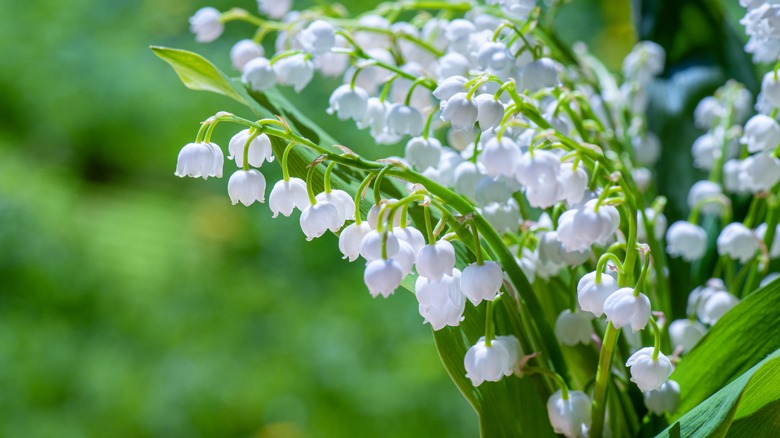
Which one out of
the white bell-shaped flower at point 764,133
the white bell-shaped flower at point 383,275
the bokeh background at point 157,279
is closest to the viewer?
the white bell-shaped flower at point 383,275

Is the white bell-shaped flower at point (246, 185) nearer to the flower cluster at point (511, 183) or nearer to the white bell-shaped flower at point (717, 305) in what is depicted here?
the flower cluster at point (511, 183)

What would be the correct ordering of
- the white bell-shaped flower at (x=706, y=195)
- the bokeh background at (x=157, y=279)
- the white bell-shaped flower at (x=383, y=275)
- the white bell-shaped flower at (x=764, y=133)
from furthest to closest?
1. the bokeh background at (x=157, y=279)
2. the white bell-shaped flower at (x=706, y=195)
3. the white bell-shaped flower at (x=764, y=133)
4. the white bell-shaped flower at (x=383, y=275)

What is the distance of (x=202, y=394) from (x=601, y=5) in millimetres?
1260

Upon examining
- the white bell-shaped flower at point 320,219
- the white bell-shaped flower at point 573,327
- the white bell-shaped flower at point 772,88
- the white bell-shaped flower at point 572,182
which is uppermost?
the white bell-shaped flower at point 772,88

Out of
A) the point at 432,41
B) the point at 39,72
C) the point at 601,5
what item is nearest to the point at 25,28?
the point at 39,72

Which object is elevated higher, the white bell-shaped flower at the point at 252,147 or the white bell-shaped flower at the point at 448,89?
the white bell-shaped flower at the point at 448,89

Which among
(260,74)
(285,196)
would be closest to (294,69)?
(260,74)

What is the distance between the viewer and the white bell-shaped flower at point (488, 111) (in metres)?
0.32

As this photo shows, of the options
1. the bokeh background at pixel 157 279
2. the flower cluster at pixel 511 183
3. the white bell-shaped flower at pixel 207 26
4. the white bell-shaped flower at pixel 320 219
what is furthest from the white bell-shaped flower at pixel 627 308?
the bokeh background at pixel 157 279

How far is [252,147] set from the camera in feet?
1.11

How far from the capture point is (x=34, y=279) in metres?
1.92

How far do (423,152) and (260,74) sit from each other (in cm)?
9

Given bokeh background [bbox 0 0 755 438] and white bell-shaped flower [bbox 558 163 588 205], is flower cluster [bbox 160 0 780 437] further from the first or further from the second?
bokeh background [bbox 0 0 755 438]

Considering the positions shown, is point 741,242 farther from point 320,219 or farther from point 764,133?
point 320,219
